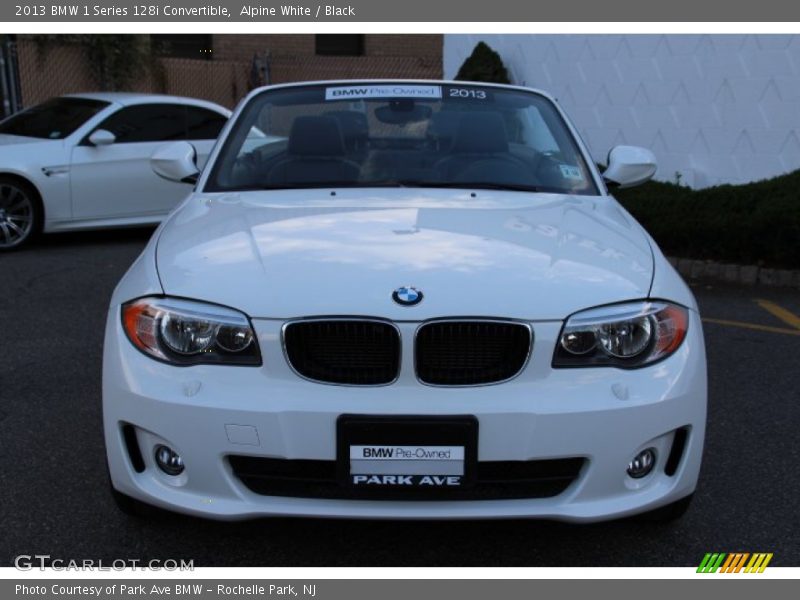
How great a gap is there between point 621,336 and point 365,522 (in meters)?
A: 1.08

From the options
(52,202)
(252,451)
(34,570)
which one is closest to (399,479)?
(252,451)

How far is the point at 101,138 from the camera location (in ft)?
30.7

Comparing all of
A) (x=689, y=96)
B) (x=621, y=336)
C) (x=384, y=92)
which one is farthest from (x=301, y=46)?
(x=621, y=336)

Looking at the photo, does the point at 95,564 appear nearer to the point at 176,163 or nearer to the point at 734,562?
the point at 734,562

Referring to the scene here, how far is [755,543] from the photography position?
345 centimetres

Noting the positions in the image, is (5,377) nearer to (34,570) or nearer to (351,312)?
(34,570)

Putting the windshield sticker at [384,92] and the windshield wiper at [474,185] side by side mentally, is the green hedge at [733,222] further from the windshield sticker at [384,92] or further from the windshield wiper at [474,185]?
the windshield wiper at [474,185]

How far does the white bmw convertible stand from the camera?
2877mm

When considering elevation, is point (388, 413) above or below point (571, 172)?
below

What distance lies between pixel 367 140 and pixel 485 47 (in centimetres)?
996

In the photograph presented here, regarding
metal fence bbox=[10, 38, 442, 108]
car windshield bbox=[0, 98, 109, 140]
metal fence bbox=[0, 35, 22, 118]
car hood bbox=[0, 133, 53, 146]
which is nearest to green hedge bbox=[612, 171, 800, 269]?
car windshield bbox=[0, 98, 109, 140]

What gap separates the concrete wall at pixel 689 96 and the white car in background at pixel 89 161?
4.86m

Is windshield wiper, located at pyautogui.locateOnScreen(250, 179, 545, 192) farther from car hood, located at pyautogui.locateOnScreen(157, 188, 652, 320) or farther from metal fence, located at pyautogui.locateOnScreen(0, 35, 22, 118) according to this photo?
metal fence, located at pyautogui.locateOnScreen(0, 35, 22, 118)

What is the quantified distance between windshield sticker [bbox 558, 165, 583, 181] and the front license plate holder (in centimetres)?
A: 188
